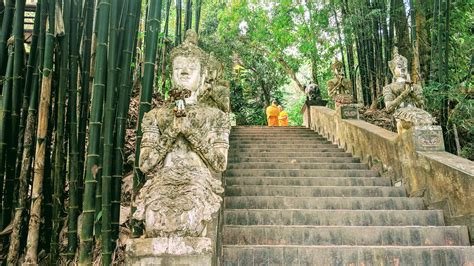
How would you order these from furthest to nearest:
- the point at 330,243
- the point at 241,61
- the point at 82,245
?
the point at 241,61 → the point at 330,243 → the point at 82,245

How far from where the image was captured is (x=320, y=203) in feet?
14.0

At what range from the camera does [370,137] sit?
5770 millimetres

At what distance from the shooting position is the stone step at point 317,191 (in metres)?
4.61

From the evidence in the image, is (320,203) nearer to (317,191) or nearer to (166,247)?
(317,191)

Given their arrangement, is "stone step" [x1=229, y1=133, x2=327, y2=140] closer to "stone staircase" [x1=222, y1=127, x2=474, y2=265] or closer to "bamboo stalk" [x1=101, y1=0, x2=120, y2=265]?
"stone staircase" [x1=222, y1=127, x2=474, y2=265]

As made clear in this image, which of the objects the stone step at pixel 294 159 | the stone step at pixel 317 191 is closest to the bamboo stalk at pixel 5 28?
the stone step at pixel 317 191

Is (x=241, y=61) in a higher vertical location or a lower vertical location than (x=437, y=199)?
higher

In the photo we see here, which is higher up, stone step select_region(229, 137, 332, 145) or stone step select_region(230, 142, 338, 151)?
stone step select_region(229, 137, 332, 145)

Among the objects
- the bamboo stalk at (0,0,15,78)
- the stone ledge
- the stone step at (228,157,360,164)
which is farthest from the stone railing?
the bamboo stalk at (0,0,15,78)

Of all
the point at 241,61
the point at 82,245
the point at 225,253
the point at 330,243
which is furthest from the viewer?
the point at 241,61

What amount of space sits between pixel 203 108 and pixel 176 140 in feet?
0.99

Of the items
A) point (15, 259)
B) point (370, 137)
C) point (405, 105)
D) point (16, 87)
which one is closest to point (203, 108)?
point (16, 87)

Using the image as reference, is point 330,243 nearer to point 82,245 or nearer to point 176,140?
point 176,140

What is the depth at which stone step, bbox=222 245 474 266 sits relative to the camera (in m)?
3.09
